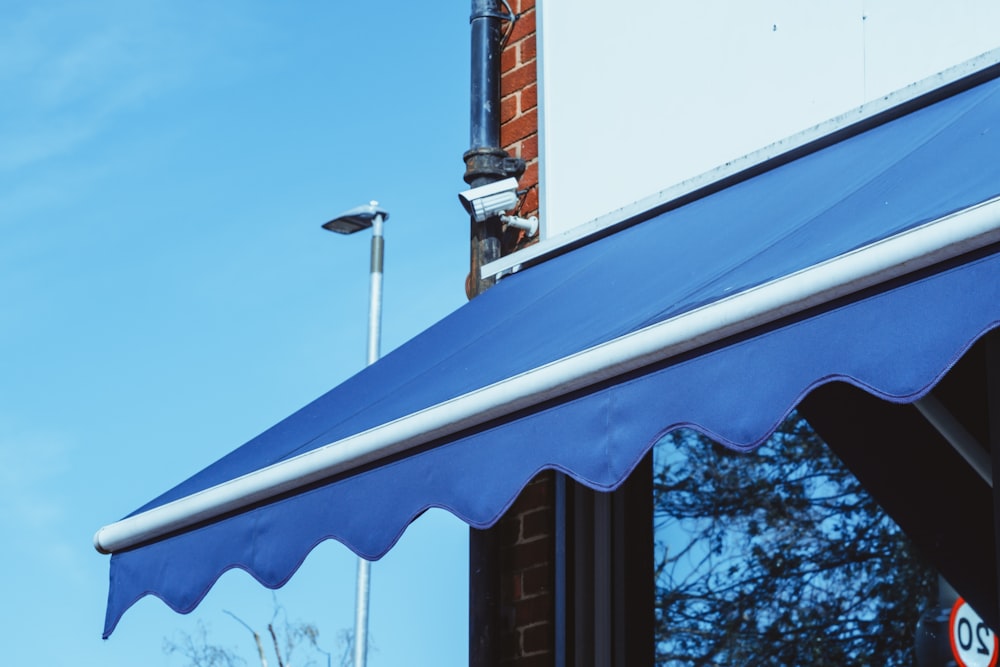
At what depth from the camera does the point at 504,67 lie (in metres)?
7.37

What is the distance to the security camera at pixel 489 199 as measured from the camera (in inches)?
266

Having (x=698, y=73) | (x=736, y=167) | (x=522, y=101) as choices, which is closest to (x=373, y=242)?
(x=522, y=101)

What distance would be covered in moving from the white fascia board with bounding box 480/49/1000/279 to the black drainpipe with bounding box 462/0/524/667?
0.14 metres

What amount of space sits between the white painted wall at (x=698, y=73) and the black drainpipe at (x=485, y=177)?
0.77 feet

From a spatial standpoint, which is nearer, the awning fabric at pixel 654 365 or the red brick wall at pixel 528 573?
the awning fabric at pixel 654 365

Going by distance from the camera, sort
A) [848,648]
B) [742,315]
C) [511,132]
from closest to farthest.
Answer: [742,315], [848,648], [511,132]

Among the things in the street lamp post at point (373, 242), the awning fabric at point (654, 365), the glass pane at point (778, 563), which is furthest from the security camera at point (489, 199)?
the street lamp post at point (373, 242)

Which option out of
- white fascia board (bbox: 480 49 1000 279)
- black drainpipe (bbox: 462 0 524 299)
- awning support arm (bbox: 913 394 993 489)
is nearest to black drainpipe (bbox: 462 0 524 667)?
black drainpipe (bbox: 462 0 524 299)

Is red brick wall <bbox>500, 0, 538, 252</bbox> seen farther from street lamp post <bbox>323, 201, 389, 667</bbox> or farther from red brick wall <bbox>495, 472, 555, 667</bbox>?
street lamp post <bbox>323, 201, 389, 667</bbox>

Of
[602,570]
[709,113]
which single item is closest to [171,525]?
[602,570]

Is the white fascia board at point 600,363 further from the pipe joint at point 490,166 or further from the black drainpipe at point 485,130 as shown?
the pipe joint at point 490,166

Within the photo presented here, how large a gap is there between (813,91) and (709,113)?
53cm

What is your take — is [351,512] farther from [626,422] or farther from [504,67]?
[504,67]

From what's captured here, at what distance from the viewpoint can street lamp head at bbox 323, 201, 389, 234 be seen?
16594 mm
